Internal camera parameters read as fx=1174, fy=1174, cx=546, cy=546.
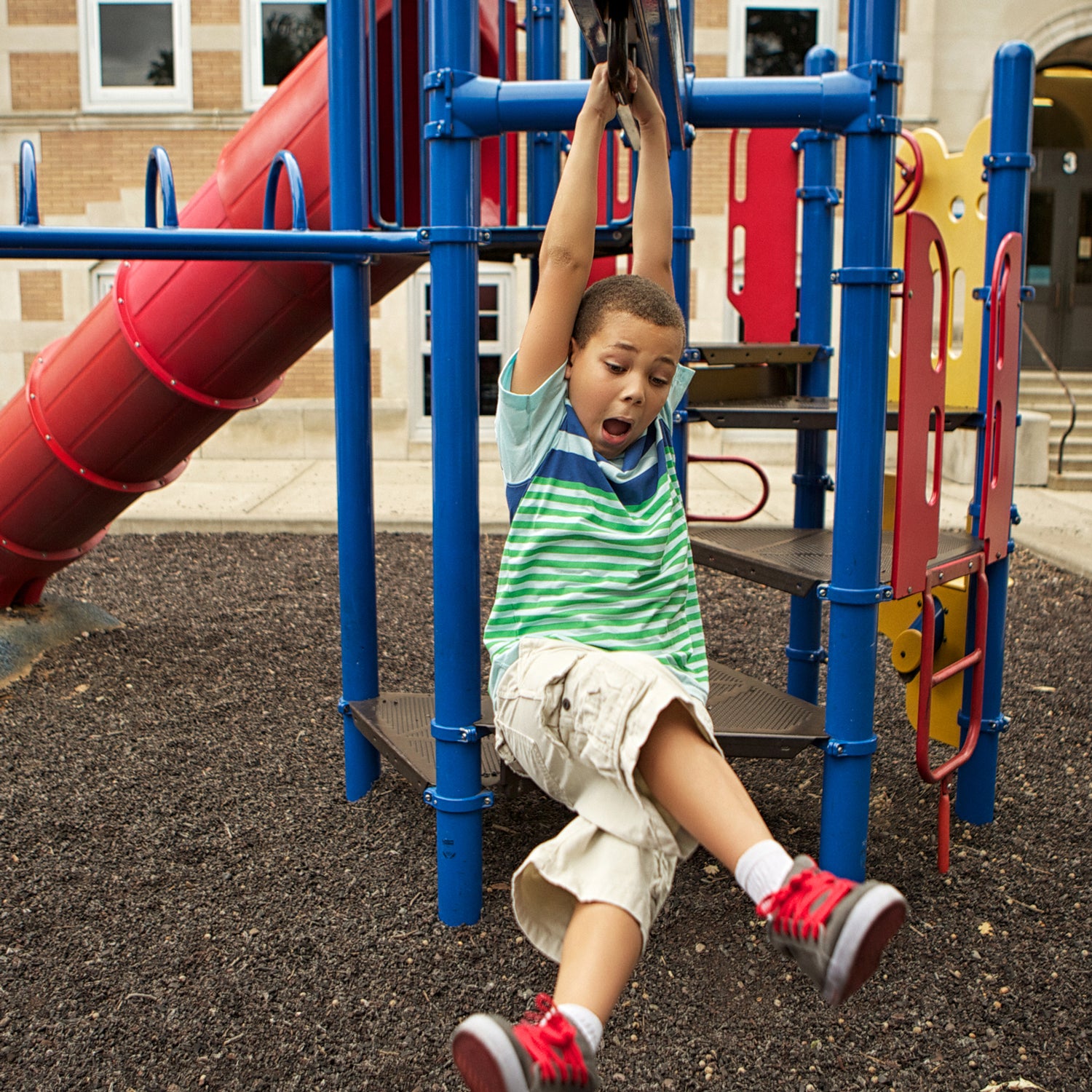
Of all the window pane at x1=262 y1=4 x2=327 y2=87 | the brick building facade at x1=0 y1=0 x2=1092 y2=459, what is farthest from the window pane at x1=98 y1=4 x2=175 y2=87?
the window pane at x1=262 y1=4 x2=327 y2=87

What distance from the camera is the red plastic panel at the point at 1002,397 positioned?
117 inches

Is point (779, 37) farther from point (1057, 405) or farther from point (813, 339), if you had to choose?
point (813, 339)

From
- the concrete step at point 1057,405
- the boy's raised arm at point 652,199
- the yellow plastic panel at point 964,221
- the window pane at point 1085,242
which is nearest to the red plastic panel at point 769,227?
the yellow plastic panel at point 964,221

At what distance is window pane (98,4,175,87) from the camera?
37.7ft

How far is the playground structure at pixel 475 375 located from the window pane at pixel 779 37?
8629 mm

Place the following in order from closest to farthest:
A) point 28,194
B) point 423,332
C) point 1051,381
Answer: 1. point 28,194
2. point 423,332
3. point 1051,381

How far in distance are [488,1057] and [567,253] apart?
1.33 m

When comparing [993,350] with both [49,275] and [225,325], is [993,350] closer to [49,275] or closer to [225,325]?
[225,325]

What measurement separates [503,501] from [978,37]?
7.26 metres

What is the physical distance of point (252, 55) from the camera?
11375 millimetres

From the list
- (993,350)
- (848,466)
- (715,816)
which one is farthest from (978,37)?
(715,816)

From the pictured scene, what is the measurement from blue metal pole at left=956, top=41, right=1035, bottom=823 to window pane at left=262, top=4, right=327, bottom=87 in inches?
383

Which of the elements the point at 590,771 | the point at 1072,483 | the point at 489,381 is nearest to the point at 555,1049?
the point at 590,771

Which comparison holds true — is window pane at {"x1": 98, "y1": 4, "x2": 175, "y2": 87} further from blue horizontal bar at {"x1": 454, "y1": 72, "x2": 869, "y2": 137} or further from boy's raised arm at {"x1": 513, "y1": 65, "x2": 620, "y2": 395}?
boy's raised arm at {"x1": 513, "y1": 65, "x2": 620, "y2": 395}
